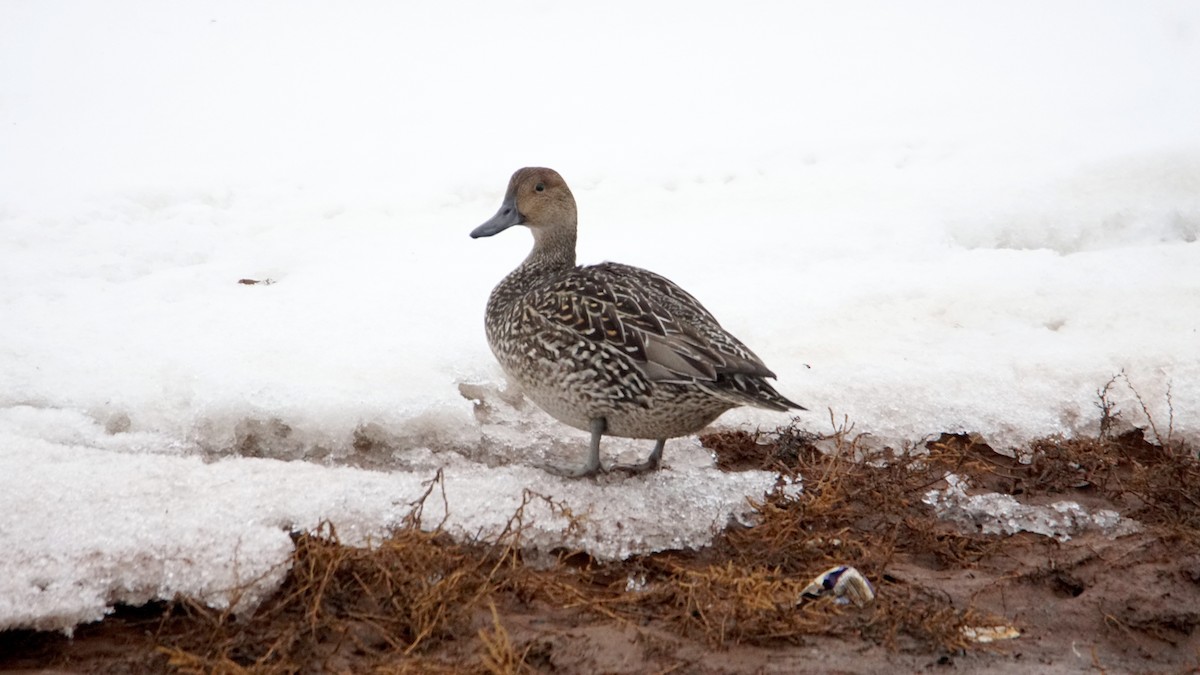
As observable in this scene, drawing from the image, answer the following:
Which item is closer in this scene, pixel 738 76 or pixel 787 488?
pixel 787 488

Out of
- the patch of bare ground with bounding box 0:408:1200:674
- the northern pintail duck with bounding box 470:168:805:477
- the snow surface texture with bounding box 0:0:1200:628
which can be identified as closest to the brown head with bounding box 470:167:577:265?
the northern pintail duck with bounding box 470:168:805:477

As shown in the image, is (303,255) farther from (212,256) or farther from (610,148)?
(610,148)

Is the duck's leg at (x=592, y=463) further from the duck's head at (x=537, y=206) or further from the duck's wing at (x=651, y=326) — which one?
the duck's head at (x=537, y=206)

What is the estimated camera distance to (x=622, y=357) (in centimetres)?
375

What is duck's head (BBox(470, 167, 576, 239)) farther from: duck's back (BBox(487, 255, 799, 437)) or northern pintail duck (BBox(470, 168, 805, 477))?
duck's back (BBox(487, 255, 799, 437))

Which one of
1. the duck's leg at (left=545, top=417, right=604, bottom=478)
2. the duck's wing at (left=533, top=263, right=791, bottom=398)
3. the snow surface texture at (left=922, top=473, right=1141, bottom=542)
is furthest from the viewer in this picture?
the duck's leg at (left=545, top=417, right=604, bottom=478)

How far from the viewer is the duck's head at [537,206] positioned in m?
4.63

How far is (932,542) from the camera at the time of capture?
141 inches

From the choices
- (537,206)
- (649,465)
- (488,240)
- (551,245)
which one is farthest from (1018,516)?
(488,240)

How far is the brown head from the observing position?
4633 mm

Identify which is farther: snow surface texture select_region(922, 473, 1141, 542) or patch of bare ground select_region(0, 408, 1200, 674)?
snow surface texture select_region(922, 473, 1141, 542)

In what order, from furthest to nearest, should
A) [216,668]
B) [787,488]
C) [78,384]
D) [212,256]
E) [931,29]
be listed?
[931,29], [212,256], [78,384], [787,488], [216,668]

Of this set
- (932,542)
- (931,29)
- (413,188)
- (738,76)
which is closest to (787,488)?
(932,542)

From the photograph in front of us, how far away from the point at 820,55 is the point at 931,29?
118cm
